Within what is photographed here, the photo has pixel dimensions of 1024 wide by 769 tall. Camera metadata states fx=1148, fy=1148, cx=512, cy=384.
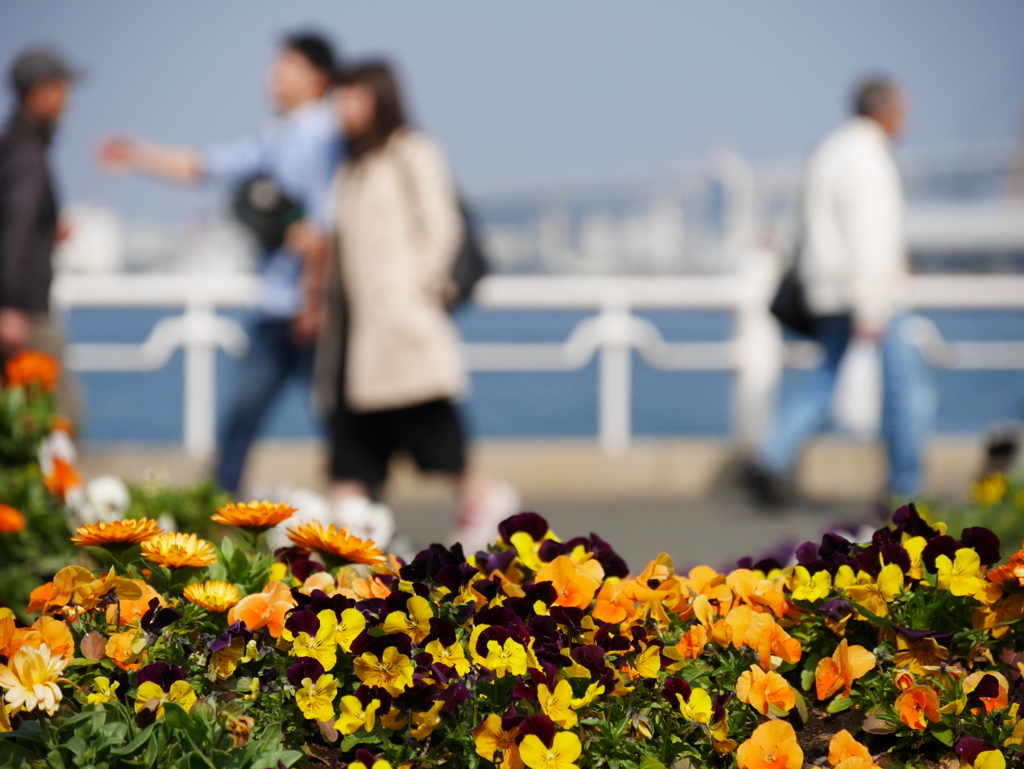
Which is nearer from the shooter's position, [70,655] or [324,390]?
[70,655]

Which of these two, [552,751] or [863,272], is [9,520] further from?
[863,272]

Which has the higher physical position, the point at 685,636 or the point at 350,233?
the point at 350,233

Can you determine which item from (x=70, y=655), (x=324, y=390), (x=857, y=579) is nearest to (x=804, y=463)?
(x=324, y=390)

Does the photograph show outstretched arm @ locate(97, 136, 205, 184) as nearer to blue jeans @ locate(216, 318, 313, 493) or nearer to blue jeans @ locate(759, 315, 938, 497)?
blue jeans @ locate(216, 318, 313, 493)

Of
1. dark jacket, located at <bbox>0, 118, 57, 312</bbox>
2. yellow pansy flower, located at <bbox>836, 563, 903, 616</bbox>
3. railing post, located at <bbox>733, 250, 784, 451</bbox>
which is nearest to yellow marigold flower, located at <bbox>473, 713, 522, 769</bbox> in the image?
yellow pansy flower, located at <bbox>836, 563, 903, 616</bbox>

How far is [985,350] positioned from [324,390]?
14.5ft

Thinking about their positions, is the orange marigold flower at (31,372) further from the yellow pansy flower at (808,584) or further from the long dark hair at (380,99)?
the yellow pansy flower at (808,584)

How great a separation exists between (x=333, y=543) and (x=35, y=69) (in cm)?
299

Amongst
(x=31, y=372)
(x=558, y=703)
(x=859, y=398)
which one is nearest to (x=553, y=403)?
(x=859, y=398)

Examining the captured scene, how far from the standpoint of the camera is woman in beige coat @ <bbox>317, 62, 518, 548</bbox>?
362 centimetres

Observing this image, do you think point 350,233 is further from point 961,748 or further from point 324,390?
point 961,748

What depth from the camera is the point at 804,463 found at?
5777 millimetres

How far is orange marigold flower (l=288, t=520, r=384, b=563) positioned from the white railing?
14.0 ft

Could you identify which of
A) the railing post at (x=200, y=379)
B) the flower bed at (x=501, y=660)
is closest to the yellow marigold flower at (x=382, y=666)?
the flower bed at (x=501, y=660)
